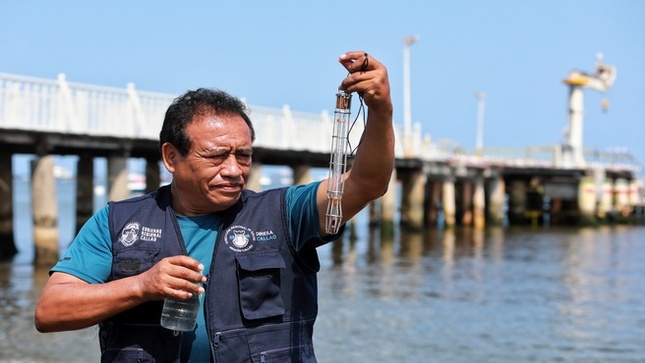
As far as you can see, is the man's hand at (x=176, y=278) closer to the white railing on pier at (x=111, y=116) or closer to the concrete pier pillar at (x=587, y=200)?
the white railing on pier at (x=111, y=116)

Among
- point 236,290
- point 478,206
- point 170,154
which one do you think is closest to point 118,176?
point 170,154

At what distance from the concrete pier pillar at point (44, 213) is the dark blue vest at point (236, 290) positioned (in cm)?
1751

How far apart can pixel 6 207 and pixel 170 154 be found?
20.3m

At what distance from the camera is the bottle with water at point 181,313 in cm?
292

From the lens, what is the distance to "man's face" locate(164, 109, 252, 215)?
3.13m

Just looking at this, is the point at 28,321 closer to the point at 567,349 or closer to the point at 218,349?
the point at 567,349

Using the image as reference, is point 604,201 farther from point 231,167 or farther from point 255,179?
point 231,167

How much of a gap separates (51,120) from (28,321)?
25.7 feet

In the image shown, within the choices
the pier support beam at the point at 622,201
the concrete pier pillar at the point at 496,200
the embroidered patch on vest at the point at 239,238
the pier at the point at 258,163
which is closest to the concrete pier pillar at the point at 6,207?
the pier at the point at 258,163

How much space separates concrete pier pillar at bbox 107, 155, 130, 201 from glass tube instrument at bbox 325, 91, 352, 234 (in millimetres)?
19421

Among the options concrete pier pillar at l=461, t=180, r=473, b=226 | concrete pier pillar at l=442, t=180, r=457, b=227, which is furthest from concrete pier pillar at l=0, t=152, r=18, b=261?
concrete pier pillar at l=461, t=180, r=473, b=226

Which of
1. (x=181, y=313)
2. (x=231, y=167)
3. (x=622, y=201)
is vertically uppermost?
(x=231, y=167)

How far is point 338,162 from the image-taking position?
294 centimetres

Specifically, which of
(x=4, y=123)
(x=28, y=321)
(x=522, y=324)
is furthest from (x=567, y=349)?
(x=4, y=123)
